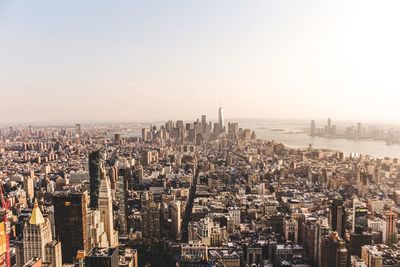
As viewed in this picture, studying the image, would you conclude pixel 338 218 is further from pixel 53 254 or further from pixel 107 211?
pixel 53 254

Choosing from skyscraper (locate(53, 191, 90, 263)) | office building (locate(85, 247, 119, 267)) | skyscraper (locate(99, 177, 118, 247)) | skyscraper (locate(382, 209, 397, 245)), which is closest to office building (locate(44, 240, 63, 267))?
skyscraper (locate(53, 191, 90, 263))

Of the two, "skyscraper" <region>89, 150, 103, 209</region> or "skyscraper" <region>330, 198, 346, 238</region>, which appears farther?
"skyscraper" <region>89, 150, 103, 209</region>

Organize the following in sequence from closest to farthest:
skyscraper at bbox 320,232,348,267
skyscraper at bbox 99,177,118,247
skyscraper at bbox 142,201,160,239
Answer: skyscraper at bbox 320,232,348,267 → skyscraper at bbox 99,177,118,247 → skyscraper at bbox 142,201,160,239

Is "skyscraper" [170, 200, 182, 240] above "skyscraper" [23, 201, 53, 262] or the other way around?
the other way around

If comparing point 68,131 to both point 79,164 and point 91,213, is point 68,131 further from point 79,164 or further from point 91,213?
point 91,213

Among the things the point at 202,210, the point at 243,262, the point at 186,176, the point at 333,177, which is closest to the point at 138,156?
the point at 186,176

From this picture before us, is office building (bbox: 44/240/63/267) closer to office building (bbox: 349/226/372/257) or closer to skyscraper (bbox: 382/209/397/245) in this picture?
office building (bbox: 349/226/372/257)

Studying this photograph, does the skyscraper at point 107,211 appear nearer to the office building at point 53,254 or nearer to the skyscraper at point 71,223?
the skyscraper at point 71,223
